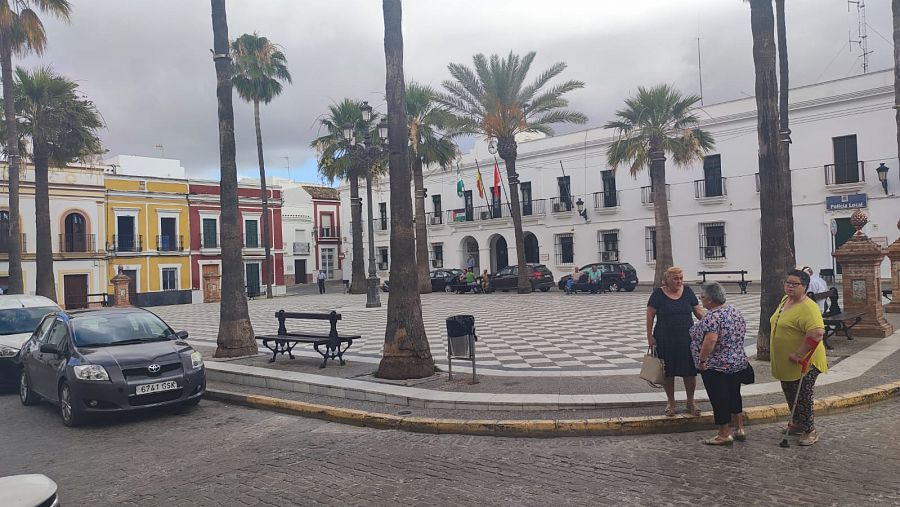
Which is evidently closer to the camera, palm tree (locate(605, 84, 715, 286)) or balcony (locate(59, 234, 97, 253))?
palm tree (locate(605, 84, 715, 286))

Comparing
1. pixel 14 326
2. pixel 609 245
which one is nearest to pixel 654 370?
pixel 14 326

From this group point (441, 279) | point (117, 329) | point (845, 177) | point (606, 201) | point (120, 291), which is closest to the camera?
point (117, 329)

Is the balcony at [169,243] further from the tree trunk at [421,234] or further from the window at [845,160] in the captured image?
the window at [845,160]

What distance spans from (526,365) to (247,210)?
1520 inches

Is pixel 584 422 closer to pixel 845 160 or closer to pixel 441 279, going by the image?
pixel 845 160

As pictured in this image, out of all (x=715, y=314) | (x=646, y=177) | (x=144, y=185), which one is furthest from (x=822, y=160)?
(x=144, y=185)

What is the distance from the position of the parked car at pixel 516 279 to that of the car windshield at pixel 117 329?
23155 mm

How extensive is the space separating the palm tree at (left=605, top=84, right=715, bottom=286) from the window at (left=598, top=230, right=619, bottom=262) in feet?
29.2

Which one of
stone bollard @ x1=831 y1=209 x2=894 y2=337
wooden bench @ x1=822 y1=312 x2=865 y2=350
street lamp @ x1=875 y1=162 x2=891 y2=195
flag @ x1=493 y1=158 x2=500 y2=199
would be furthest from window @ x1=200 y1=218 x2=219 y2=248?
wooden bench @ x1=822 y1=312 x2=865 y2=350

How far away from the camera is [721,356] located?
229 inches

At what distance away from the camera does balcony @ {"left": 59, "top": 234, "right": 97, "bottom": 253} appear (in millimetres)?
37125

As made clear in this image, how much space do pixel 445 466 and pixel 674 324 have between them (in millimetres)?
2651

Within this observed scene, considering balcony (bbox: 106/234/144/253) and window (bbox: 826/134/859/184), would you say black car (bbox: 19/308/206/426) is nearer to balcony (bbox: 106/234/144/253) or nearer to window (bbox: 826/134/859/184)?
window (bbox: 826/134/859/184)

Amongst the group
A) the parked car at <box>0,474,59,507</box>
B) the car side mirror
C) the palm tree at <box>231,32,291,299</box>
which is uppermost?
the palm tree at <box>231,32,291,299</box>
